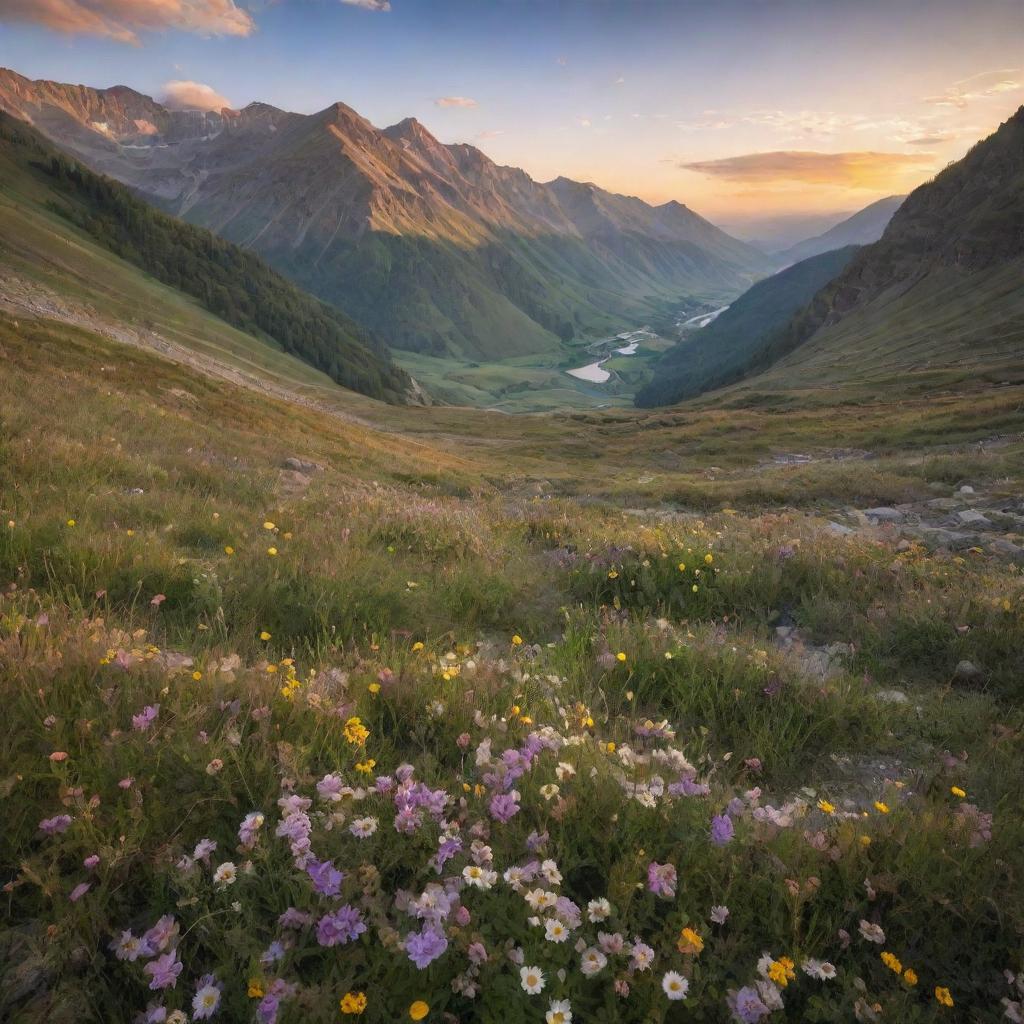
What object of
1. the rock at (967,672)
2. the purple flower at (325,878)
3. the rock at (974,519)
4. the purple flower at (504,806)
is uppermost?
the purple flower at (325,878)

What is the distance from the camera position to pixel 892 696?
5129mm

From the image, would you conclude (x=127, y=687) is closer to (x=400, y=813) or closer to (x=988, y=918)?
(x=400, y=813)

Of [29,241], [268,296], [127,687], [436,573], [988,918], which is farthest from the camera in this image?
[268,296]

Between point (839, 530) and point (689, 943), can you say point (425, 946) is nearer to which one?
point (689, 943)

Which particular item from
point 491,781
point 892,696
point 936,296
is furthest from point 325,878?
point 936,296

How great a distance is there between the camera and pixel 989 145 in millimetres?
180625

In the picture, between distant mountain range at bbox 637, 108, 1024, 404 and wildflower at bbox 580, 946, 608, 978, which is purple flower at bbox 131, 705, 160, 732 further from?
distant mountain range at bbox 637, 108, 1024, 404

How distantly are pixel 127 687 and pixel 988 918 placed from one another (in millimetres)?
4288

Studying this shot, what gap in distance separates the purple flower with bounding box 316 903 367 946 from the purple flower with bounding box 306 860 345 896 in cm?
8

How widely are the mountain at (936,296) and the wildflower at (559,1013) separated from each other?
10040 centimetres

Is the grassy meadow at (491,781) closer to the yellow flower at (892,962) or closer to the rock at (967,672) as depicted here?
the yellow flower at (892,962)

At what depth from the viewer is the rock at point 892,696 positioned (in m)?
4.98

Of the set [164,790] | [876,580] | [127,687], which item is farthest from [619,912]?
[876,580]

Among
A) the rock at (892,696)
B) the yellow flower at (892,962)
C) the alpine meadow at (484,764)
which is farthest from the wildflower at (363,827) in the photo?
the rock at (892,696)
